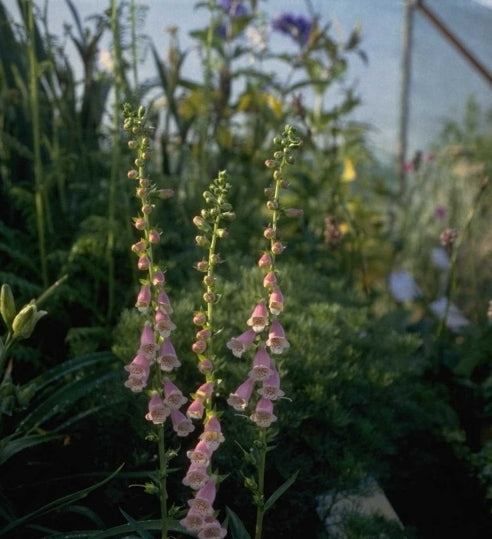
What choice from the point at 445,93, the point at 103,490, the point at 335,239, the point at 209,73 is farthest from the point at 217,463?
the point at 445,93

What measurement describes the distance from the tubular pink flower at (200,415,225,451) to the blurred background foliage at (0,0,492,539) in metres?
0.34

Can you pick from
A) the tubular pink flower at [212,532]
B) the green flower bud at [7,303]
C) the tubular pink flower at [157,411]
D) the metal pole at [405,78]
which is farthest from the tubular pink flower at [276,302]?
the metal pole at [405,78]

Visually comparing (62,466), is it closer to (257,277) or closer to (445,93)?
(257,277)

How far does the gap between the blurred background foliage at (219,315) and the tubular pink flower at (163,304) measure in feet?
1.32

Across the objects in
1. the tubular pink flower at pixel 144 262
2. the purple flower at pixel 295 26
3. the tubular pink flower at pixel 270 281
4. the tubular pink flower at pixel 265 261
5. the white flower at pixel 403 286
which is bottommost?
the white flower at pixel 403 286

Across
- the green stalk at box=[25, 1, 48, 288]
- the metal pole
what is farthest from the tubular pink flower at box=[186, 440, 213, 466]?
the metal pole

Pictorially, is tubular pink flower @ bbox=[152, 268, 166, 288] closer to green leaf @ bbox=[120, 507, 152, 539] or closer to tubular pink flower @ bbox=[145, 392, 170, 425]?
tubular pink flower @ bbox=[145, 392, 170, 425]

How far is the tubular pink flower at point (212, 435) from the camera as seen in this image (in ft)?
4.32

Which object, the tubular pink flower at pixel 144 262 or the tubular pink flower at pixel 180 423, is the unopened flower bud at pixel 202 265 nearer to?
the tubular pink flower at pixel 144 262

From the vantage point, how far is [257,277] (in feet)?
7.61

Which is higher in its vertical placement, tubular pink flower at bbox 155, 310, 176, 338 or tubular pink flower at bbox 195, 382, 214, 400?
tubular pink flower at bbox 155, 310, 176, 338

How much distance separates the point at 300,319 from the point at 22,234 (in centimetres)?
95

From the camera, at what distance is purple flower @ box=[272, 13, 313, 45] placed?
11.9ft

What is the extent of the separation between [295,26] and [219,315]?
72.7 inches
